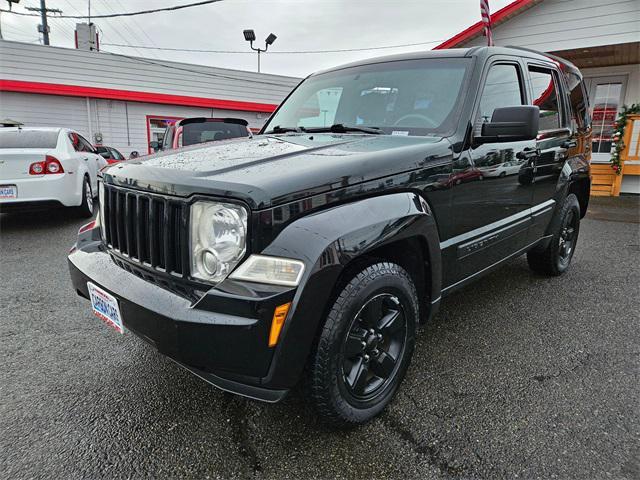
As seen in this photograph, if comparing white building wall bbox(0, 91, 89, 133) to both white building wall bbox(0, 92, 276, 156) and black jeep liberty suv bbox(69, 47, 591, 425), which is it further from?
black jeep liberty suv bbox(69, 47, 591, 425)

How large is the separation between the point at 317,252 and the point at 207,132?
240 inches

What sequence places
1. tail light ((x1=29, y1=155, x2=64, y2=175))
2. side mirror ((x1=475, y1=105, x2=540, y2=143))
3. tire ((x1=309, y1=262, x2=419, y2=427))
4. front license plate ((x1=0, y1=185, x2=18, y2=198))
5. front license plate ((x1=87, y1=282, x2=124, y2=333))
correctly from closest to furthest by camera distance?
tire ((x1=309, y1=262, x2=419, y2=427)) → front license plate ((x1=87, y1=282, x2=124, y2=333)) → side mirror ((x1=475, y1=105, x2=540, y2=143)) → front license plate ((x1=0, y1=185, x2=18, y2=198)) → tail light ((x1=29, y1=155, x2=64, y2=175))

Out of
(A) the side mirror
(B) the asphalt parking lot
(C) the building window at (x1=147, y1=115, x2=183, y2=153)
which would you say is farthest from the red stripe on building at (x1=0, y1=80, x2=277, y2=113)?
(A) the side mirror

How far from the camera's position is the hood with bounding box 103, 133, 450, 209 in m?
1.58

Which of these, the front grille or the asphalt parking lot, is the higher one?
the front grille

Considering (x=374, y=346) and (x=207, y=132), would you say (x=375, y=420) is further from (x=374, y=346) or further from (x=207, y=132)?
(x=207, y=132)

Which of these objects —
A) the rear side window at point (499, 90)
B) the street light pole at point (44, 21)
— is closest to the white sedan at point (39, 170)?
the rear side window at point (499, 90)

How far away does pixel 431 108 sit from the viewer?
2.52m

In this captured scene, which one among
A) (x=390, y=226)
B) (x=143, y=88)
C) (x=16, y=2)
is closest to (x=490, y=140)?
(x=390, y=226)

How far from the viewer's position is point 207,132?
7031 millimetres

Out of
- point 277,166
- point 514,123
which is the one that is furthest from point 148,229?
point 514,123

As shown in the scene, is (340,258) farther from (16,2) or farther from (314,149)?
(16,2)

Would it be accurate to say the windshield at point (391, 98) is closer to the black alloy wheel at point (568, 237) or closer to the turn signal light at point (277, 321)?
the turn signal light at point (277, 321)

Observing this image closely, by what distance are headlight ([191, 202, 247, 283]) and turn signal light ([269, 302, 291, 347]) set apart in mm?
246
